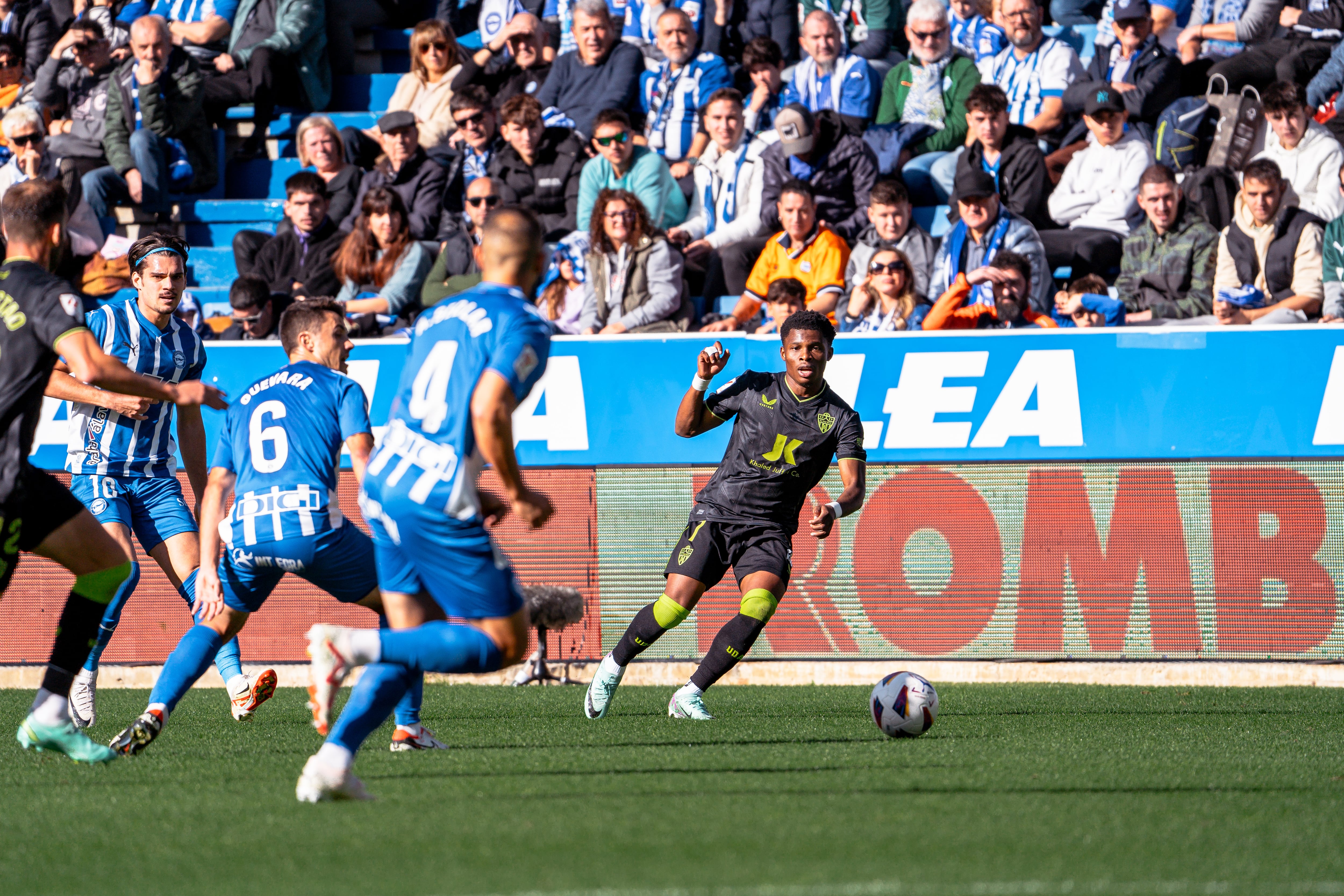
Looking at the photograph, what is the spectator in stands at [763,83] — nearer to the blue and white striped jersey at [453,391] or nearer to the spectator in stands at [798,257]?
the spectator in stands at [798,257]

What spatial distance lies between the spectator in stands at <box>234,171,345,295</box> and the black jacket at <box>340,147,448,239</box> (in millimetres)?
272

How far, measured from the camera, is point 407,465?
549cm

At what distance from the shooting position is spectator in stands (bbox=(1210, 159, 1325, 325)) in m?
12.2

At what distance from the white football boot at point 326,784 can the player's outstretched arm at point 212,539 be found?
5.74ft

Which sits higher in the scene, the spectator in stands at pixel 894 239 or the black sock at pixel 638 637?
the spectator in stands at pixel 894 239

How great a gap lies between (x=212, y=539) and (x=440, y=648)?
2070mm

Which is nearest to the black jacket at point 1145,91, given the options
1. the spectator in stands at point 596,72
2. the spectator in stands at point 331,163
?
the spectator in stands at point 596,72

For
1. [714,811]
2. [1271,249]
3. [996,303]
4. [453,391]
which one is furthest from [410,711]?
[1271,249]

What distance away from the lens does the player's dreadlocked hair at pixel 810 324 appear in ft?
28.5

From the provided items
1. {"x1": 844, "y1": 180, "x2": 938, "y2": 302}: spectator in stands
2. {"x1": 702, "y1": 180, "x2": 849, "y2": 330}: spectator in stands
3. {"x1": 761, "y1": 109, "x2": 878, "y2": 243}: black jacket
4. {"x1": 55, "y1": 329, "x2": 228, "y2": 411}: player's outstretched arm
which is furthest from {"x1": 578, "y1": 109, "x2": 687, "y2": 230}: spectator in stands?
{"x1": 55, "y1": 329, "x2": 228, "y2": 411}: player's outstretched arm

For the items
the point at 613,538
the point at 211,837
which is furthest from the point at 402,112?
the point at 211,837

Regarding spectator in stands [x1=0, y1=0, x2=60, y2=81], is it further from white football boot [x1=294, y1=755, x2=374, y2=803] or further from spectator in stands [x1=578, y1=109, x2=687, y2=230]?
→ white football boot [x1=294, y1=755, x2=374, y2=803]

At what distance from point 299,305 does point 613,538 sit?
4.60 meters

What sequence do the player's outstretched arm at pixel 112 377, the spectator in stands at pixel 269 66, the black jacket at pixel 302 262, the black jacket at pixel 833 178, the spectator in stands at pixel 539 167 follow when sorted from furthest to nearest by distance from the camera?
the spectator in stands at pixel 269 66 < the spectator in stands at pixel 539 167 < the black jacket at pixel 302 262 < the black jacket at pixel 833 178 < the player's outstretched arm at pixel 112 377
